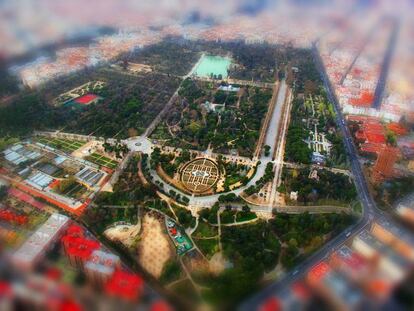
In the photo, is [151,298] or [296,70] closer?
[151,298]

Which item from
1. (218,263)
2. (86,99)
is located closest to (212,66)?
(86,99)

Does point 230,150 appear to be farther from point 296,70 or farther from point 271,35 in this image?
point 271,35

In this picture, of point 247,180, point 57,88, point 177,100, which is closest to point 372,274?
point 247,180

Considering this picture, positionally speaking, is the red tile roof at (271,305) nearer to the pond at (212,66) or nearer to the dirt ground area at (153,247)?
the dirt ground area at (153,247)

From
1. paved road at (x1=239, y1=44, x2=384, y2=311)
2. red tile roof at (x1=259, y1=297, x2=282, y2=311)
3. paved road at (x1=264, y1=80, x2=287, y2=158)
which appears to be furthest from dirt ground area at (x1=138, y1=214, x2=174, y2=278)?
paved road at (x1=264, y1=80, x2=287, y2=158)

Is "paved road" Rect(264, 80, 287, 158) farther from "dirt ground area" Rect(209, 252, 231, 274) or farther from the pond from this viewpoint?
"dirt ground area" Rect(209, 252, 231, 274)

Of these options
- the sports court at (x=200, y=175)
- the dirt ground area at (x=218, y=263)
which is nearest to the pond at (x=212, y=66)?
the sports court at (x=200, y=175)

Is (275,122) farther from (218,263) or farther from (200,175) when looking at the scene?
(218,263)
